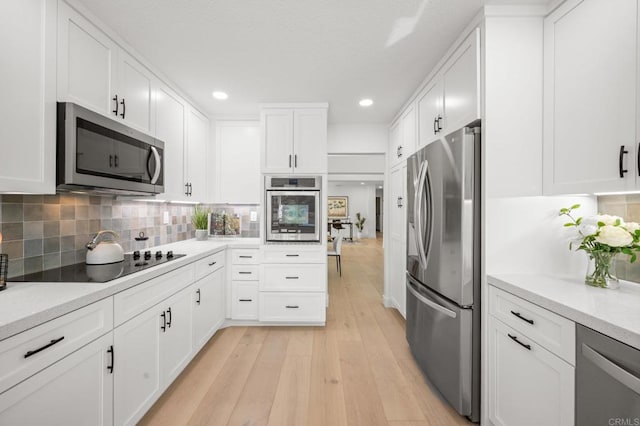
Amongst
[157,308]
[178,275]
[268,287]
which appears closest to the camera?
[157,308]

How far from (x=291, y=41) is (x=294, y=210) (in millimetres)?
1616

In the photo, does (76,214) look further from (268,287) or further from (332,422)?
(332,422)

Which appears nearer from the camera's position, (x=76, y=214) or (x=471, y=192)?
(x=471, y=192)

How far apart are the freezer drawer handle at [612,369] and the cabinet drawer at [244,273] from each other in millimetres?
2636

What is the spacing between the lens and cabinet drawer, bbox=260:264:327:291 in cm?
294

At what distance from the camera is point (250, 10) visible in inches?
63.8

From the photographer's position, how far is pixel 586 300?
3.82 feet

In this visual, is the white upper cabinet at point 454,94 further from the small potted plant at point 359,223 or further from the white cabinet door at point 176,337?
the small potted plant at point 359,223

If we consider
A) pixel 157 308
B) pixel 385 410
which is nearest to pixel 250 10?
pixel 157 308

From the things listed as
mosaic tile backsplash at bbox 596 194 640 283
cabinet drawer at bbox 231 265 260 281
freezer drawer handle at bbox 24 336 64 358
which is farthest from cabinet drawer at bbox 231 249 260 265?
mosaic tile backsplash at bbox 596 194 640 283

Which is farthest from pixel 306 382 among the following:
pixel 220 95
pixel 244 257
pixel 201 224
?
pixel 220 95

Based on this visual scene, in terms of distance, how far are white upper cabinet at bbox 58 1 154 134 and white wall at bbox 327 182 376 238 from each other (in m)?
9.77

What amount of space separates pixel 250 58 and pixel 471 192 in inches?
75.2

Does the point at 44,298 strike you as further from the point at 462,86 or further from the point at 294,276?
the point at 462,86
